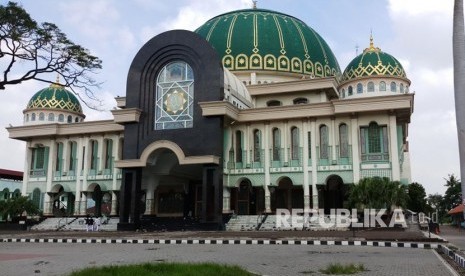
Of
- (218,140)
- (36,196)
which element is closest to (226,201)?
(218,140)

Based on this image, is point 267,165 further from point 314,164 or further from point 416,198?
point 416,198

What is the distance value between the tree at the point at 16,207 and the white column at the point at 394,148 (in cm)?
2440

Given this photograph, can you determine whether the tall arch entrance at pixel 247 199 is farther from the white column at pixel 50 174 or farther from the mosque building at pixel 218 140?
the white column at pixel 50 174

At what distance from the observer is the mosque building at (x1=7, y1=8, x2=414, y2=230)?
2972cm

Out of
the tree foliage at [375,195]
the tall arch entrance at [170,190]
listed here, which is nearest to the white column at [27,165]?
the tall arch entrance at [170,190]

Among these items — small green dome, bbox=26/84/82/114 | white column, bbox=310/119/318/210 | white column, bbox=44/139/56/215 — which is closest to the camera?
white column, bbox=310/119/318/210

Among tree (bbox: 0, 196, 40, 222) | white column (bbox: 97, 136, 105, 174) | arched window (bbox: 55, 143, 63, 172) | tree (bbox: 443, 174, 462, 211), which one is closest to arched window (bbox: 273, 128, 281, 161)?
white column (bbox: 97, 136, 105, 174)

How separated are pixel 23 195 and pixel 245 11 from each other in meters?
23.8

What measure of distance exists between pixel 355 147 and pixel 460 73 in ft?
68.6

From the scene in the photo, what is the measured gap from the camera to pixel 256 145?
32.2m

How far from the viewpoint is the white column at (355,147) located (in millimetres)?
29500

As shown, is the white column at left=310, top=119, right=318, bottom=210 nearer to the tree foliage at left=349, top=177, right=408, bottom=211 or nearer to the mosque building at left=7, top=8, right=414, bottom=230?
the mosque building at left=7, top=8, right=414, bottom=230

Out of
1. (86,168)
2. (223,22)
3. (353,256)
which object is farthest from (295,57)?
(353,256)

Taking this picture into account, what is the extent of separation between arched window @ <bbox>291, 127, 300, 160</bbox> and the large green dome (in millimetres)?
8755
